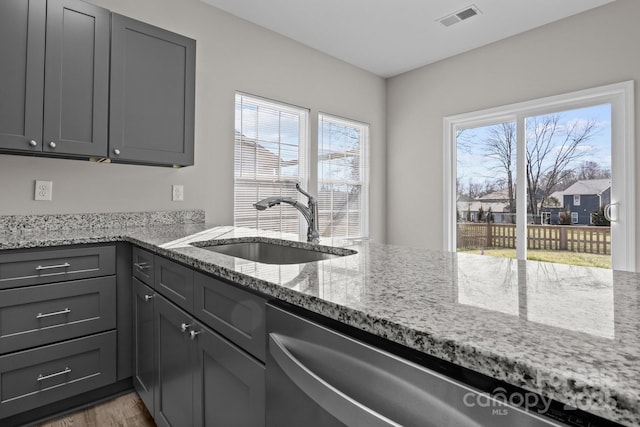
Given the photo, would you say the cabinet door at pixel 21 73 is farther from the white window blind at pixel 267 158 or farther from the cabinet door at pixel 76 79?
the white window blind at pixel 267 158

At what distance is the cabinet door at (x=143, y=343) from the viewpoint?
1662mm

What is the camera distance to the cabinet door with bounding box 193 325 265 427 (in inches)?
34.9

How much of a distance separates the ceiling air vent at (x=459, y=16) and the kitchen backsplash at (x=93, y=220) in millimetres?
2657

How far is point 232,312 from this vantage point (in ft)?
3.23

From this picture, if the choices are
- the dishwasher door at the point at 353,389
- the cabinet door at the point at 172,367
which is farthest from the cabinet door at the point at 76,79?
the dishwasher door at the point at 353,389

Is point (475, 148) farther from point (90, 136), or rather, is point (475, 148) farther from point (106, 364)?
point (106, 364)

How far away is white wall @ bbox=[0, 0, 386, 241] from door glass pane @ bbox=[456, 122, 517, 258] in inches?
54.3

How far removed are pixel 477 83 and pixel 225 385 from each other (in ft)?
12.0

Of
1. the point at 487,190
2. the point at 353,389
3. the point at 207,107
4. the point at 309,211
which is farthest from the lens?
the point at 487,190

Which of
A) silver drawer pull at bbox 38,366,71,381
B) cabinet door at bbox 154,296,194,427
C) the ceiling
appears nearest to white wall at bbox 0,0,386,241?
the ceiling

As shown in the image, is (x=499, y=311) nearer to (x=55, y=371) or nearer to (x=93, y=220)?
(x=55, y=371)

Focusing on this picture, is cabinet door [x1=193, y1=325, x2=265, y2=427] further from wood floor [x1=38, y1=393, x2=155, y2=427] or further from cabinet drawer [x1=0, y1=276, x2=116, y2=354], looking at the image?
cabinet drawer [x1=0, y1=276, x2=116, y2=354]

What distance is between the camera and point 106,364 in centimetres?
191

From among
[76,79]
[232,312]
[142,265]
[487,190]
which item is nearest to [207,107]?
[76,79]
